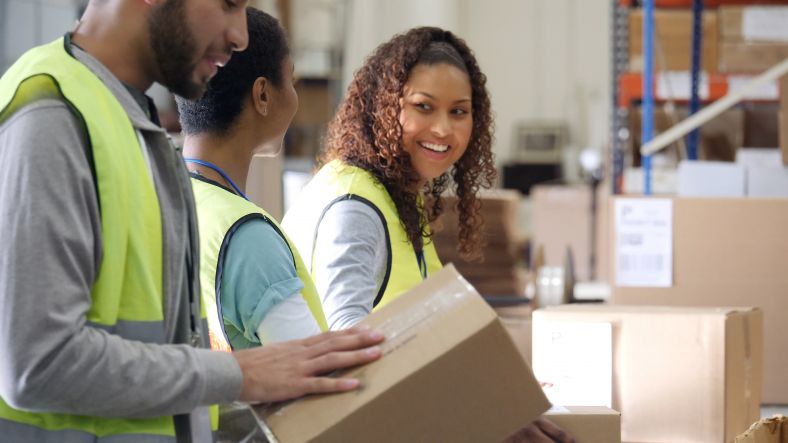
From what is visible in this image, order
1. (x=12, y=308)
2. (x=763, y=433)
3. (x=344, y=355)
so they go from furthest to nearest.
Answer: (x=763, y=433)
(x=344, y=355)
(x=12, y=308)

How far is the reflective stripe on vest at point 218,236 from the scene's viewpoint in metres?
1.52

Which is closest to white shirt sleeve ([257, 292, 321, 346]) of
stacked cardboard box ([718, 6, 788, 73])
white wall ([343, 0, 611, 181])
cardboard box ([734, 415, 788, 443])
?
cardboard box ([734, 415, 788, 443])

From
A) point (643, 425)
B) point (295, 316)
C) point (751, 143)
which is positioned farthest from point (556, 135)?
point (295, 316)

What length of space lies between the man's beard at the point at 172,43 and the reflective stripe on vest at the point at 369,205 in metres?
0.77

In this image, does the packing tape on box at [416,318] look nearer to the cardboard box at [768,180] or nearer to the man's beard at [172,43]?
the man's beard at [172,43]

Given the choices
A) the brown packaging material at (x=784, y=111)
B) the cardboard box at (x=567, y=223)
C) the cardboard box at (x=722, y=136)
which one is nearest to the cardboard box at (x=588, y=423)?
the brown packaging material at (x=784, y=111)

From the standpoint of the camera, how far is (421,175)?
224 centimetres

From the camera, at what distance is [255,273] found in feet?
4.86

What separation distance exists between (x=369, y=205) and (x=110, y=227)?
0.91 meters

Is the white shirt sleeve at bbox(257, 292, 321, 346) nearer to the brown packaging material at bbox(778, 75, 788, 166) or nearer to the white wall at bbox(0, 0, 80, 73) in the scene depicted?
the brown packaging material at bbox(778, 75, 788, 166)

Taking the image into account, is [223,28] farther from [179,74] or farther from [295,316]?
[295,316]

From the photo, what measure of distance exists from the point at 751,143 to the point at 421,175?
8.95 feet

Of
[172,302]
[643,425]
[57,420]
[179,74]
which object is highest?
[179,74]

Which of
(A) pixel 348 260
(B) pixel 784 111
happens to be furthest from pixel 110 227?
(B) pixel 784 111
